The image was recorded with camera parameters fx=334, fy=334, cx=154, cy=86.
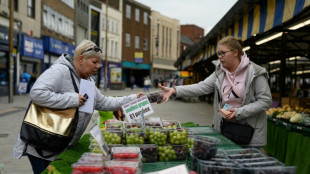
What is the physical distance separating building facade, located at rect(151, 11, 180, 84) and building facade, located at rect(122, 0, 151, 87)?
1956mm

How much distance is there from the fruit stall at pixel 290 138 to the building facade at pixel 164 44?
55047 mm

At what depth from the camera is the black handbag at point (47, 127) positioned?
2.90 metres

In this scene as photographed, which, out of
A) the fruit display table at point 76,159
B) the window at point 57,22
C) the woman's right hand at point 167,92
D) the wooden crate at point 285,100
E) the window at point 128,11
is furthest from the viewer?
the window at point 128,11

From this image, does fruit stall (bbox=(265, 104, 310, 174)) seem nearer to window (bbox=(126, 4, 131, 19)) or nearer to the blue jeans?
the blue jeans

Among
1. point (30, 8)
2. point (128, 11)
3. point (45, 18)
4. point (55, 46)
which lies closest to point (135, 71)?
point (128, 11)

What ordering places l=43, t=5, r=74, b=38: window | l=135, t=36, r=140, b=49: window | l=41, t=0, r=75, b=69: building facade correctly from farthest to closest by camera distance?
1. l=135, t=36, r=140, b=49: window
2. l=43, t=5, r=74, b=38: window
3. l=41, t=0, r=75, b=69: building facade

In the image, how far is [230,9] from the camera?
7781mm

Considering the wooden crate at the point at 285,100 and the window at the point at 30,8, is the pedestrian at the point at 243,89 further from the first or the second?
the window at the point at 30,8

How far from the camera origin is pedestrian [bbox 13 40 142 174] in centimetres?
293

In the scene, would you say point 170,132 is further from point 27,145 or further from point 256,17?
point 256,17

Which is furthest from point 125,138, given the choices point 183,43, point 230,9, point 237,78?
point 183,43

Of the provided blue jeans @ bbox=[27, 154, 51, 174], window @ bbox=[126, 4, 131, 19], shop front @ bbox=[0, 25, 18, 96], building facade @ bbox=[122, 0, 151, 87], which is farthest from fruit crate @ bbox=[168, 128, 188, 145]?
window @ bbox=[126, 4, 131, 19]

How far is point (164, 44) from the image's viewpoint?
69.4 metres

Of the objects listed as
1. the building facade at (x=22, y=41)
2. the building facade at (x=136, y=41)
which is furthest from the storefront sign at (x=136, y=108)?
the building facade at (x=136, y=41)
